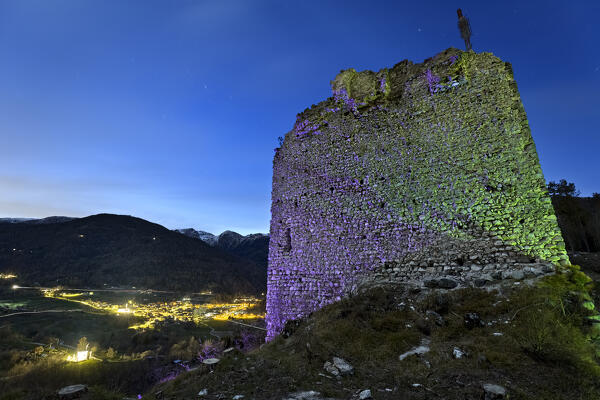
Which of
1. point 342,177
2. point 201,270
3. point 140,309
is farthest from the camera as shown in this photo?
point 201,270

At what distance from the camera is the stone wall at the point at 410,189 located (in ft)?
23.7

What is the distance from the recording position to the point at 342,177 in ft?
34.3

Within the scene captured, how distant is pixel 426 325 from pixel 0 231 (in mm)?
90092

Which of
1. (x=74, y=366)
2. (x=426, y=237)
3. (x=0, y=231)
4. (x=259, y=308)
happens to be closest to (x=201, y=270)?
(x=259, y=308)

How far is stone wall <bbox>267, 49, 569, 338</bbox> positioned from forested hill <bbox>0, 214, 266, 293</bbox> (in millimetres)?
41127

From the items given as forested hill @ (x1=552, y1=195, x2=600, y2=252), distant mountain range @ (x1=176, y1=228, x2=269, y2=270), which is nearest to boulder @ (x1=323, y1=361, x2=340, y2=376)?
forested hill @ (x1=552, y1=195, x2=600, y2=252)

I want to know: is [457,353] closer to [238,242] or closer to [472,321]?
[472,321]

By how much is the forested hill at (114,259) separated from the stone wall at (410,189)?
1619 inches

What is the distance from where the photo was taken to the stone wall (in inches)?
284

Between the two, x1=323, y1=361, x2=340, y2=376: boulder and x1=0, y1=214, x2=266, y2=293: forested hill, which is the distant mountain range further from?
x1=323, y1=361, x2=340, y2=376: boulder

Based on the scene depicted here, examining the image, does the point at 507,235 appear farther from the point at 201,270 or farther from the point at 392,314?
the point at 201,270

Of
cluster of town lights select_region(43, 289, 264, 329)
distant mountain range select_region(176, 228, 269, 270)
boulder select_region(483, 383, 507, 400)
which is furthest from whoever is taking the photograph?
distant mountain range select_region(176, 228, 269, 270)

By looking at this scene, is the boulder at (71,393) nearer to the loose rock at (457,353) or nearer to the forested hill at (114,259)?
the loose rock at (457,353)

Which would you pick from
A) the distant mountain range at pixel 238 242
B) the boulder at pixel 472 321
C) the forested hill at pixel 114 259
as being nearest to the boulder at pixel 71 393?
the boulder at pixel 472 321
